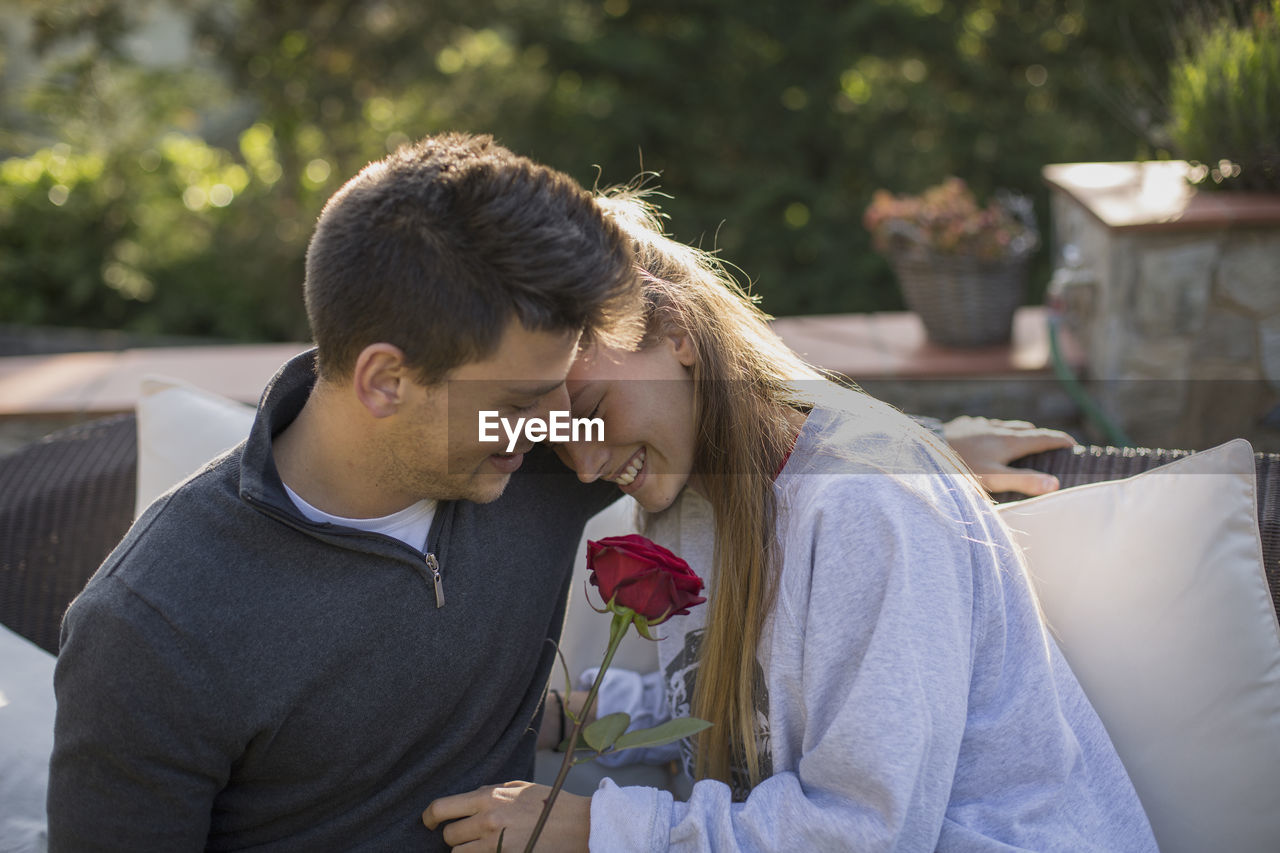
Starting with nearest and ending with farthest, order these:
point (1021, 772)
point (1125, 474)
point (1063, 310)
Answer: point (1021, 772)
point (1125, 474)
point (1063, 310)

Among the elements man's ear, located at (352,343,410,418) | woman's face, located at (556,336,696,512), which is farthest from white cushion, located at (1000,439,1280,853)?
man's ear, located at (352,343,410,418)

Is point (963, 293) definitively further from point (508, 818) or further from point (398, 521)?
point (508, 818)

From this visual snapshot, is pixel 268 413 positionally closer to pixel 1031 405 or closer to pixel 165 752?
pixel 165 752

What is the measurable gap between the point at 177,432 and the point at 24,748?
0.58 metres

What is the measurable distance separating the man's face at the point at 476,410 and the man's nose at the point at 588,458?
0.33 feet

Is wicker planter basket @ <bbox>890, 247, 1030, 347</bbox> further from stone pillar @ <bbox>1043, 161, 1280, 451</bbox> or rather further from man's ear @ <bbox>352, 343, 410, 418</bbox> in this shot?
man's ear @ <bbox>352, 343, 410, 418</bbox>

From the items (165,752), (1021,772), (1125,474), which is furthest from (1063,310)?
(165,752)

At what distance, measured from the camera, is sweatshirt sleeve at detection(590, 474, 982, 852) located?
1173 mm

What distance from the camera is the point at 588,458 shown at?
1434 millimetres

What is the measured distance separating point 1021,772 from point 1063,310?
6.41 feet

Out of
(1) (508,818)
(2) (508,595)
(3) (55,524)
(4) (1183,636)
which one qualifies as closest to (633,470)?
(2) (508,595)

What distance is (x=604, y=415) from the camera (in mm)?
1412

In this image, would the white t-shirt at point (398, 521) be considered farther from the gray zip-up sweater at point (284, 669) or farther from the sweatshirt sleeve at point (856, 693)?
the sweatshirt sleeve at point (856, 693)

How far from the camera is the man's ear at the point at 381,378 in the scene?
47.4 inches
